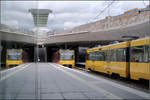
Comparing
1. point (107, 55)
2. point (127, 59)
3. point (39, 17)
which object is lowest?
point (127, 59)

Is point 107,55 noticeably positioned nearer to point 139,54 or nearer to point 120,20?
point 139,54

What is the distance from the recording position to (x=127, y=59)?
12.9 m

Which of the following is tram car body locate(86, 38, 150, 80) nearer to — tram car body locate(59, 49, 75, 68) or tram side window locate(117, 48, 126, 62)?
tram side window locate(117, 48, 126, 62)

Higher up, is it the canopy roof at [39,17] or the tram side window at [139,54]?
the canopy roof at [39,17]

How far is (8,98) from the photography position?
5.80m

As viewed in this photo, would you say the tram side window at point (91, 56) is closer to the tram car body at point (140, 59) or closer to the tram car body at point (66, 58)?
the tram car body at point (140, 59)

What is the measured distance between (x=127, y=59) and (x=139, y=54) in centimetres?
168

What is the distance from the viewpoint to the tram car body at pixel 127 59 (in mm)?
10695

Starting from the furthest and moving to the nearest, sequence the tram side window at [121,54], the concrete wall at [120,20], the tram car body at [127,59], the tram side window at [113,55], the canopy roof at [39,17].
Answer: the concrete wall at [120,20]
the tram side window at [113,55]
the tram side window at [121,54]
the tram car body at [127,59]
the canopy roof at [39,17]

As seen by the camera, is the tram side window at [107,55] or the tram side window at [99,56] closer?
the tram side window at [107,55]

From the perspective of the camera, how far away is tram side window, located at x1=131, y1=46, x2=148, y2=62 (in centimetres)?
1072

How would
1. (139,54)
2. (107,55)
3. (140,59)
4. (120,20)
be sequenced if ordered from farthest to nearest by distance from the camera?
(120,20), (107,55), (139,54), (140,59)

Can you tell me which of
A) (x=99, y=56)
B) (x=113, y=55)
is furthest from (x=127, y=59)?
(x=99, y=56)

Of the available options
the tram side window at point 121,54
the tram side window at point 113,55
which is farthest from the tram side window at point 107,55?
the tram side window at point 121,54
